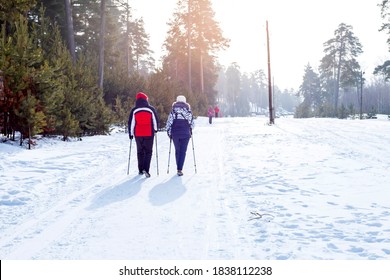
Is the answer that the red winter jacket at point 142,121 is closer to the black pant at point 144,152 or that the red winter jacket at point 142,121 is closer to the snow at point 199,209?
the black pant at point 144,152

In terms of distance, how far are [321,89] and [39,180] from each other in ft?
304

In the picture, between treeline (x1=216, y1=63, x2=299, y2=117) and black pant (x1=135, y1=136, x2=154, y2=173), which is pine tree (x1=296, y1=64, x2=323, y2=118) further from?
black pant (x1=135, y1=136, x2=154, y2=173)

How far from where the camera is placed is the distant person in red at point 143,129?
9039mm

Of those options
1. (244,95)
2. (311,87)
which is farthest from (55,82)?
(244,95)

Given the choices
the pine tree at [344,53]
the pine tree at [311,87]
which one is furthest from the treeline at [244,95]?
the pine tree at [344,53]

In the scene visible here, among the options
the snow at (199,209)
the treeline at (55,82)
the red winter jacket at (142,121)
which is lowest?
the snow at (199,209)

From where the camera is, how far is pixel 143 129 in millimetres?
9094

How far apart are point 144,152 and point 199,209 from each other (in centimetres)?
344

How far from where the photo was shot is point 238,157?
12.0m

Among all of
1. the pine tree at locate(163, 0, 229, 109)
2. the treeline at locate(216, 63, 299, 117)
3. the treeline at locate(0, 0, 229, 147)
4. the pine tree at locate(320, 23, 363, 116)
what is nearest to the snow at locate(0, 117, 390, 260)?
the treeline at locate(0, 0, 229, 147)

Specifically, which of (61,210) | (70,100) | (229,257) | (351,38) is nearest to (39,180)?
(61,210)

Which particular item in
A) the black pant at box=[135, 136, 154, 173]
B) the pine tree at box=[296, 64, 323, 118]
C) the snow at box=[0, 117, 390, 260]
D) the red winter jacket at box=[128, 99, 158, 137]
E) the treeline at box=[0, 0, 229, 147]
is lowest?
the snow at box=[0, 117, 390, 260]

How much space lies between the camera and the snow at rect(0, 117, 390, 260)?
4238mm

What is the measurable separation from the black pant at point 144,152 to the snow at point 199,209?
0.38 m
